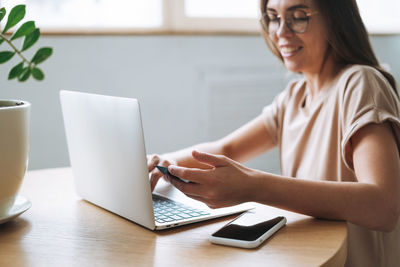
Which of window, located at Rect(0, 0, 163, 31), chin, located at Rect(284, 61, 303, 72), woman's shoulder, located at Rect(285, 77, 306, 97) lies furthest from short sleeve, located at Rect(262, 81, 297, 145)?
window, located at Rect(0, 0, 163, 31)

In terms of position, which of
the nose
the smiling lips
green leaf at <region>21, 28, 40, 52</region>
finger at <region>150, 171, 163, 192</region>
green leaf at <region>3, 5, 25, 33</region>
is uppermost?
green leaf at <region>3, 5, 25, 33</region>

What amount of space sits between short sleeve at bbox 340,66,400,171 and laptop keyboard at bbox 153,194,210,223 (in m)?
0.39

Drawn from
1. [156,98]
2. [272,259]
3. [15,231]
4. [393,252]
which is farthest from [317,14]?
[156,98]

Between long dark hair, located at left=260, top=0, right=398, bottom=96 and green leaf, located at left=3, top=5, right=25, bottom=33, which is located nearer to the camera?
green leaf, located at left=3, top=5, right=25, bottom=33

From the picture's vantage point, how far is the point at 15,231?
0.91 metres

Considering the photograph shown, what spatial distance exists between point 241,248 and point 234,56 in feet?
6.97

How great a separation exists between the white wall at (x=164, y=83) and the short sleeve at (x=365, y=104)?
5.13 feet

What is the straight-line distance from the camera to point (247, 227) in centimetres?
87

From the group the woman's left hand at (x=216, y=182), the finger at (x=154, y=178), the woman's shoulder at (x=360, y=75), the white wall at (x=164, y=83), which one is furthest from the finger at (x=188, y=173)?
the white wall at (x=164, y=83)

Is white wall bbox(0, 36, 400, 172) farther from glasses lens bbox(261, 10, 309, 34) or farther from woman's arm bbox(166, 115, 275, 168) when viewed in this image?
glasses lens bbox(261, 10, 309, 34)

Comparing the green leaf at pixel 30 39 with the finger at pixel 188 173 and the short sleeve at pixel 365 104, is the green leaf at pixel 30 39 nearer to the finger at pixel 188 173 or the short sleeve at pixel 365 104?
the finger at pixel 188 173

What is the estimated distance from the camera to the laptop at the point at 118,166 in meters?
0.85

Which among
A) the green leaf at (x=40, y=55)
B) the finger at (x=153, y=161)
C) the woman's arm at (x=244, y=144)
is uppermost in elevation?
the green leaf at (x=40, y=55)

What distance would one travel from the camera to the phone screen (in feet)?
2.73
